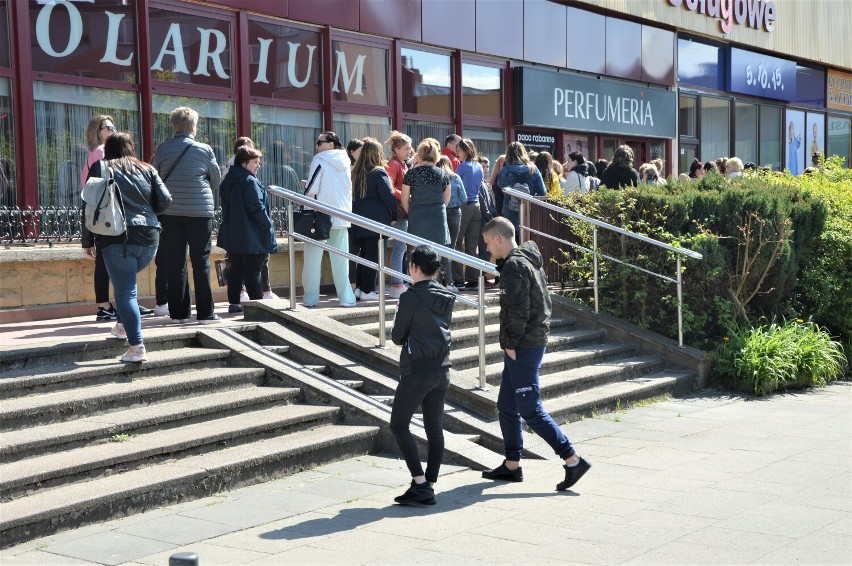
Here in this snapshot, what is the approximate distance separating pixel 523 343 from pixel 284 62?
26.3 ft

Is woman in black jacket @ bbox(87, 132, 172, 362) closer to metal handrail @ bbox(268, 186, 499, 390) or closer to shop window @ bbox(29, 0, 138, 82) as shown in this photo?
metal handrail @ bbox(268, 186, 499, 390)

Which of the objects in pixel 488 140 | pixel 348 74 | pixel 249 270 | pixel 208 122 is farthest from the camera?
pixel 488 140

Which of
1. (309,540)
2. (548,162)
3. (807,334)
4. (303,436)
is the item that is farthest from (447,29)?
(309,540)

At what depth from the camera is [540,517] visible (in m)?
6.19

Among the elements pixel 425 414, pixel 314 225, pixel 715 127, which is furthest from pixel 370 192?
pixel 715 127

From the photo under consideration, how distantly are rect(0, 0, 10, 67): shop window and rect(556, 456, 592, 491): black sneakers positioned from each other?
280 inches

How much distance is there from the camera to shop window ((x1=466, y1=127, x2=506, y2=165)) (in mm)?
17297

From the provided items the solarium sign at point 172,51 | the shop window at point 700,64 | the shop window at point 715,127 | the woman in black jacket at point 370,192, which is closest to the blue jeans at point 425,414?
the woman in black jacket at point 370,192

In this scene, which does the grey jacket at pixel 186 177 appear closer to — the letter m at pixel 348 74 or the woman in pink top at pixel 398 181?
the woman in pink top at pixel 398 181

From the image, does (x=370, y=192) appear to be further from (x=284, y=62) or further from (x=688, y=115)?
(x=688, y=115)

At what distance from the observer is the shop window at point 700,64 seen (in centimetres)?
2270

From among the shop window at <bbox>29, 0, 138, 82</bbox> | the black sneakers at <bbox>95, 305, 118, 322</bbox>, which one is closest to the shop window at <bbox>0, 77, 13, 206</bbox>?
the shop window at <bbox>29, 0, 138, 82</bbox>

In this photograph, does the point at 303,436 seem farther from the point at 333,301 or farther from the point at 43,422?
the point at 333,301

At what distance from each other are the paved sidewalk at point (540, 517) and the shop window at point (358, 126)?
7500 millimetres
